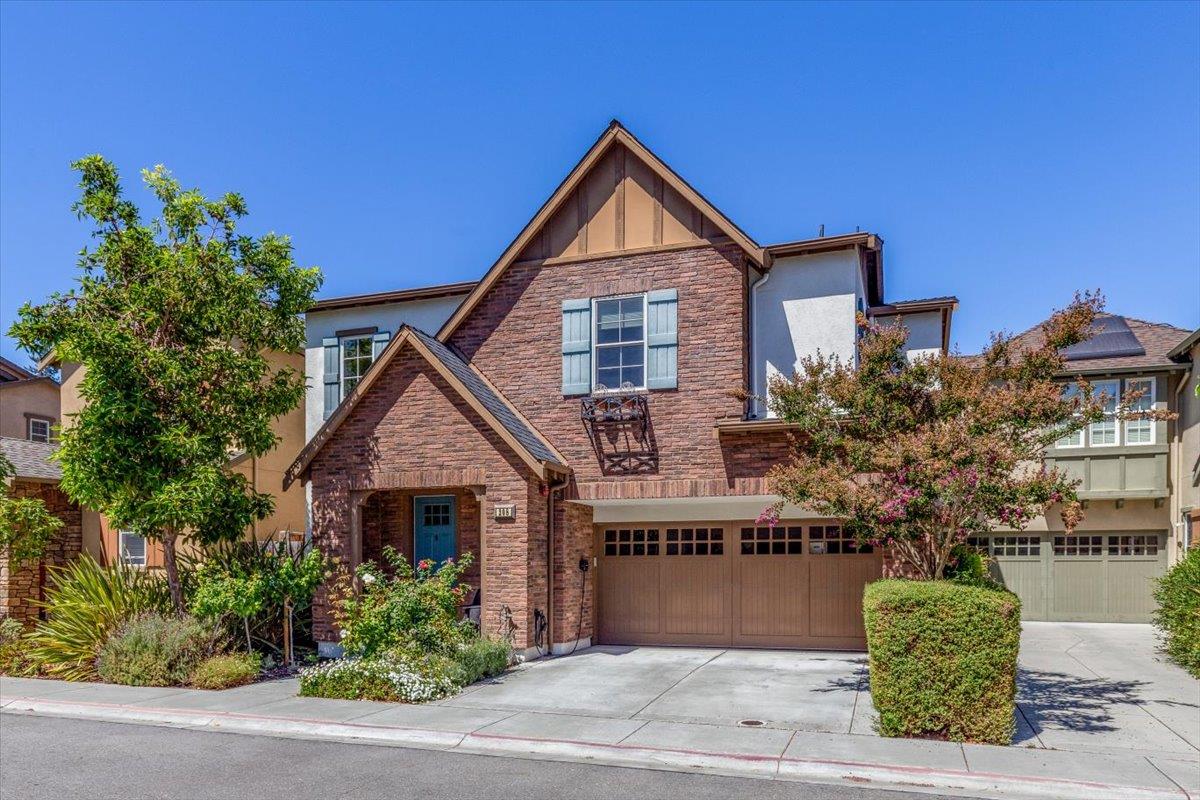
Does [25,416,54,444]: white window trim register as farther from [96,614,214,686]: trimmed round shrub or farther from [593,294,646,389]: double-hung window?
[593,294,646,389]: double-hung window

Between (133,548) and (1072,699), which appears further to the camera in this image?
(133,548)

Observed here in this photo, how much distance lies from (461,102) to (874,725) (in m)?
12.2

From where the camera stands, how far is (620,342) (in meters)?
16.0

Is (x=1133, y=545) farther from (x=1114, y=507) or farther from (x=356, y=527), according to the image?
(x=356, y=527)

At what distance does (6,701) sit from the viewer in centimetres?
1222

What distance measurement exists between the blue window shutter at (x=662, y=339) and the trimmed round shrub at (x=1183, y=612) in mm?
9234

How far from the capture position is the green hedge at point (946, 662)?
360 inches

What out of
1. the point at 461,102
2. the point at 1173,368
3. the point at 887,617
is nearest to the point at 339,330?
the point at 461,102

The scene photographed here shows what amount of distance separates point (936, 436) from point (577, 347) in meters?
7.74

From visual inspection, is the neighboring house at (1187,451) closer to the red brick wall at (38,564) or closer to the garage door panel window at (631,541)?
the garage door panel window at (631,541)

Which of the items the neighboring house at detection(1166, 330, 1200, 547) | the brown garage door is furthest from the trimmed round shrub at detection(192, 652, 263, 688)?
the neighboring house at detection(1166, 330, 1200, 547)

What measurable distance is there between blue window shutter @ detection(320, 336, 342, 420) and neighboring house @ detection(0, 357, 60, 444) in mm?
13555

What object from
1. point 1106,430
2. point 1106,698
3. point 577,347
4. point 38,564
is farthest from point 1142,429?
point 38,564

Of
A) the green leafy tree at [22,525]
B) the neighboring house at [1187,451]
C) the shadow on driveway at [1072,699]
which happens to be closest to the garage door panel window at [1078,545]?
the neighboring house at [1187,451]
